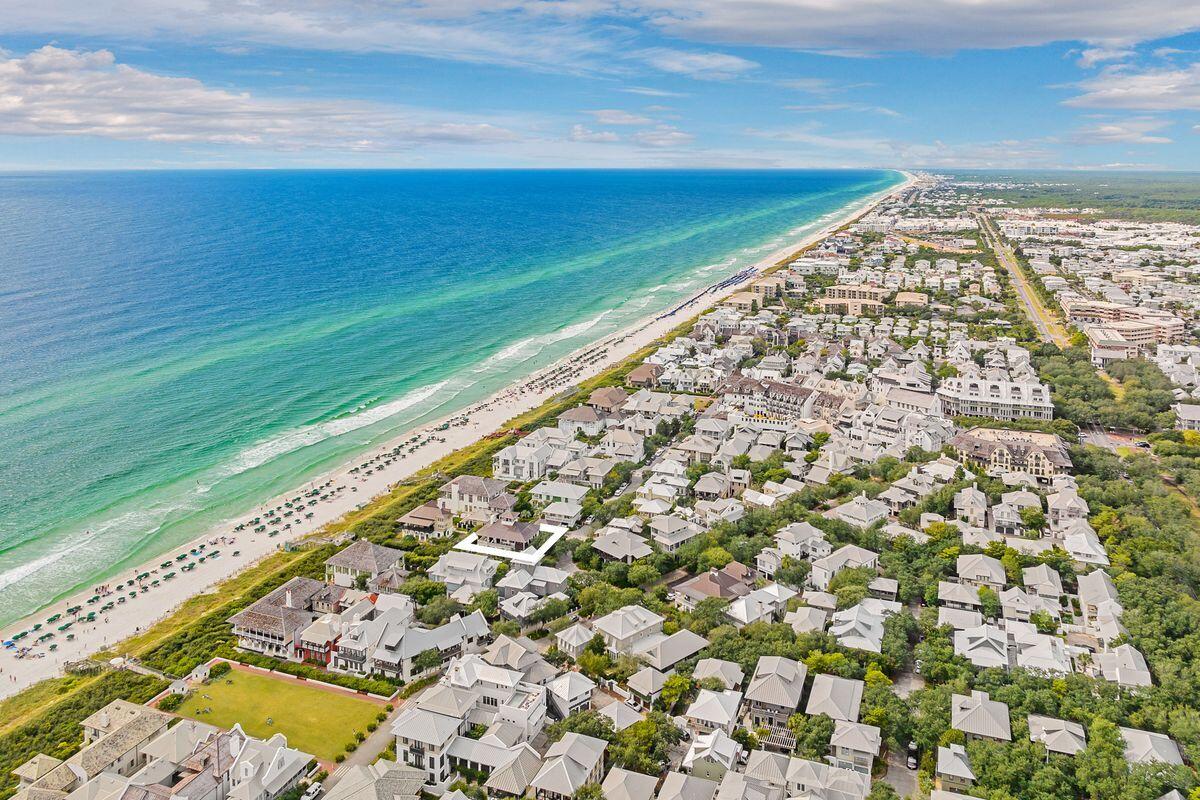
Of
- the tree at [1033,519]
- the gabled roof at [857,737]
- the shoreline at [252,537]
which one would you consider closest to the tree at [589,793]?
the gabled roof at [857,737]

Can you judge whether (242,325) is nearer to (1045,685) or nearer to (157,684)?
(157,684)

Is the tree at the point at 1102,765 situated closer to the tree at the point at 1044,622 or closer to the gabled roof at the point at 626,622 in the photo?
the tree at the point at 1044,622

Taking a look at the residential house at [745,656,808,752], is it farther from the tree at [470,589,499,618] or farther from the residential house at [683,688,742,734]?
the tree at [470,589,499,618]

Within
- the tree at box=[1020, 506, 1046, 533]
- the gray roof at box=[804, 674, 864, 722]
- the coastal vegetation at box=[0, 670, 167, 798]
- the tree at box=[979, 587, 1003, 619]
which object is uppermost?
A: the tree at box=[1020, 506, 1046, 533]

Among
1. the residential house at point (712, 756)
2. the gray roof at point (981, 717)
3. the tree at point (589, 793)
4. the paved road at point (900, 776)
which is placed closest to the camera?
the tree at point (589, 793)

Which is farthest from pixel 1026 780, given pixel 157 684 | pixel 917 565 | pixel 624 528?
pixel 157 684

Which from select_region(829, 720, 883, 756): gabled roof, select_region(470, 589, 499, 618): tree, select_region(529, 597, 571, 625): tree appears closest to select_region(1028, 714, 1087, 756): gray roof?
select_region(829, 720, 883, 756): gabled roof
